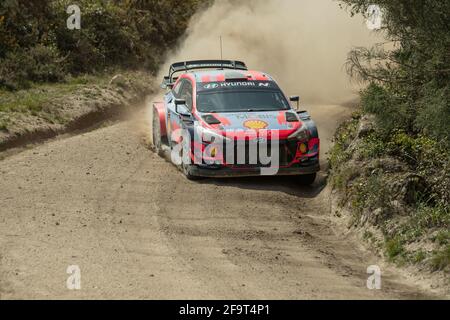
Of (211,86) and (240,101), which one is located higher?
(211,86)

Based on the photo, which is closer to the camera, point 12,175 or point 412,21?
point 412,21

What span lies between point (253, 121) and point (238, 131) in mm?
418

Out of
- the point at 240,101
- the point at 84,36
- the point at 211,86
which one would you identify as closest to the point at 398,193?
the point at 240,101

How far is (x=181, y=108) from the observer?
1516cm

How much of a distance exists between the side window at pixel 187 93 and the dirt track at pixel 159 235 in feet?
3.63

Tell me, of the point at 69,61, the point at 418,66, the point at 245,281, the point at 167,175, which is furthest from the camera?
the point at 69,61

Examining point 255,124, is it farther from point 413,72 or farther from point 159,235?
point 159,235

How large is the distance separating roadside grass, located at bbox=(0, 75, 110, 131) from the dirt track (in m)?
2.66

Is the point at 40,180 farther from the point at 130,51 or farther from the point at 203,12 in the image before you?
the point at 203,12

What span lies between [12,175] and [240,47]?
50.6 ft

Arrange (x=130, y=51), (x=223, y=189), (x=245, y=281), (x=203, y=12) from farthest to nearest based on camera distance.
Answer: (x=203, y=12)
(x=130, y=51)
(x=223, y=189)
(x=245, y=281)

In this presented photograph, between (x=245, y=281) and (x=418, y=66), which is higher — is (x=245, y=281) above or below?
below

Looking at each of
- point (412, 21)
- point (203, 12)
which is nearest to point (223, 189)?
point (412, 21)

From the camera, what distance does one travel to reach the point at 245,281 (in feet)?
29.3
